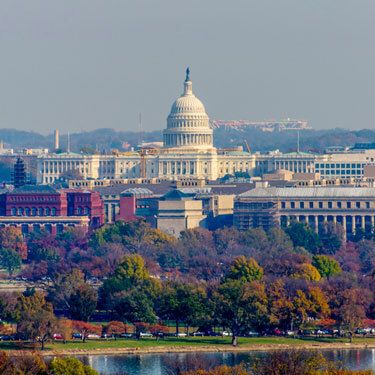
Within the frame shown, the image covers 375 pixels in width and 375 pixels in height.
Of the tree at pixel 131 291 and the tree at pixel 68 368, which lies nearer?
the tree at pixel 68 368

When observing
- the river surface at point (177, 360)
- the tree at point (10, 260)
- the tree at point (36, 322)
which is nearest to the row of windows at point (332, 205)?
the tree at point (10, 260)

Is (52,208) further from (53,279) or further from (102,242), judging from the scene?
(53,279)

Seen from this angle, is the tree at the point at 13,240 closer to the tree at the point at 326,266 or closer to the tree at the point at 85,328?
the tree at the point at 326,266

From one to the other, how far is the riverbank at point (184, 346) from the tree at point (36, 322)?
0.49m

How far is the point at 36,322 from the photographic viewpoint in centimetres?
9694

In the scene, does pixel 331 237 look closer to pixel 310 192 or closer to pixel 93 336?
pixel 310 192

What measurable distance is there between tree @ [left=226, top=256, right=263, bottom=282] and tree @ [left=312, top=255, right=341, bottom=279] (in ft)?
14.3

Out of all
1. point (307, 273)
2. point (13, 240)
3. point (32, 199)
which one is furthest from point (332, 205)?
point (307, 273)

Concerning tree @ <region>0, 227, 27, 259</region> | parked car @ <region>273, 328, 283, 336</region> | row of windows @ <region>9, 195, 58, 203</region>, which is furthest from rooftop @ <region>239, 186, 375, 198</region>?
parked car @ <region>273, 328, 283, 336</region>

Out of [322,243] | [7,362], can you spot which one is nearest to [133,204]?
[322,243]

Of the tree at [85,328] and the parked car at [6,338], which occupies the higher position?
the tree at [85,328]

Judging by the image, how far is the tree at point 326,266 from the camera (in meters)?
116

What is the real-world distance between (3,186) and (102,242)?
51.0 m

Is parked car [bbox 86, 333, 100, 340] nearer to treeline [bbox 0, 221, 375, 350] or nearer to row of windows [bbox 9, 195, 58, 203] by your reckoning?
treeline [bbox 0, 221, 375, 350]
